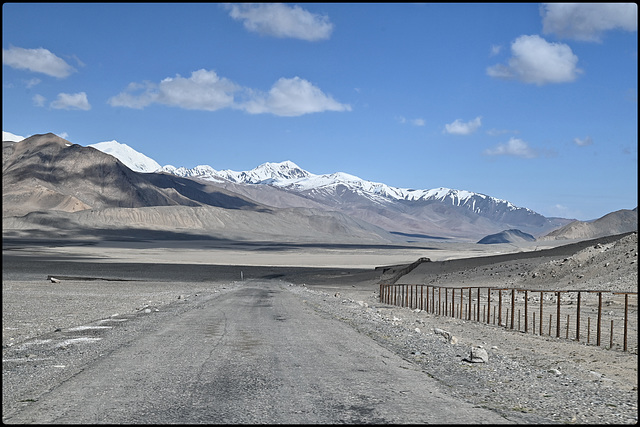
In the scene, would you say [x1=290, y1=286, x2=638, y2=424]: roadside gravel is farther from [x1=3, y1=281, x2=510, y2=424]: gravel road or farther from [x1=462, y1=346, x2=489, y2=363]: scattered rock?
[x1=3, y1=281, x2=510, y2=424]: gravel road

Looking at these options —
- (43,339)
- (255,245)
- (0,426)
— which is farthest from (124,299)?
(255,245)

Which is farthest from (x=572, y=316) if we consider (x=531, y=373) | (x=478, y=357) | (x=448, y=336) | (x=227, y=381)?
(x=227, y=381)

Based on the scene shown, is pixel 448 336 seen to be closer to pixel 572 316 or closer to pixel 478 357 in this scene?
pixel 478 357

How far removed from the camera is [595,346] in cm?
1736

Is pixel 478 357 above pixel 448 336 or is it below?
above

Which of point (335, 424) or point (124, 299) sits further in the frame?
point (124, 299)

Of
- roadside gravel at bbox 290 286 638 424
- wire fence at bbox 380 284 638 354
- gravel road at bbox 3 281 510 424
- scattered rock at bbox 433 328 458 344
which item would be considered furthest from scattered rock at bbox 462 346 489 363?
wire fence at bbox 380 284 638 354

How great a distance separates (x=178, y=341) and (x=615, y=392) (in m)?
9.18

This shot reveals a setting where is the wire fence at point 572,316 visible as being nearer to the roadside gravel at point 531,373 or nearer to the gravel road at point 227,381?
the roadside gravel at point 531,373

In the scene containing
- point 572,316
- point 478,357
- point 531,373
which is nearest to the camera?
point 531,373

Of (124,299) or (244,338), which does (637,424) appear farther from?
(124,299)

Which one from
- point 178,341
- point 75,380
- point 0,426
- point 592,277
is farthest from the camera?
point 592,277

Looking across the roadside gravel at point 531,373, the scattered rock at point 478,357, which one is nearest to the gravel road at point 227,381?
the roadside gravel at point 531,373

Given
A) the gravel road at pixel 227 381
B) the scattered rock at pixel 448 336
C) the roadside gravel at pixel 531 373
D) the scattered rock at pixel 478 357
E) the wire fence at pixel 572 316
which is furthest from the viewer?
the wire fence at pixel 572 316
